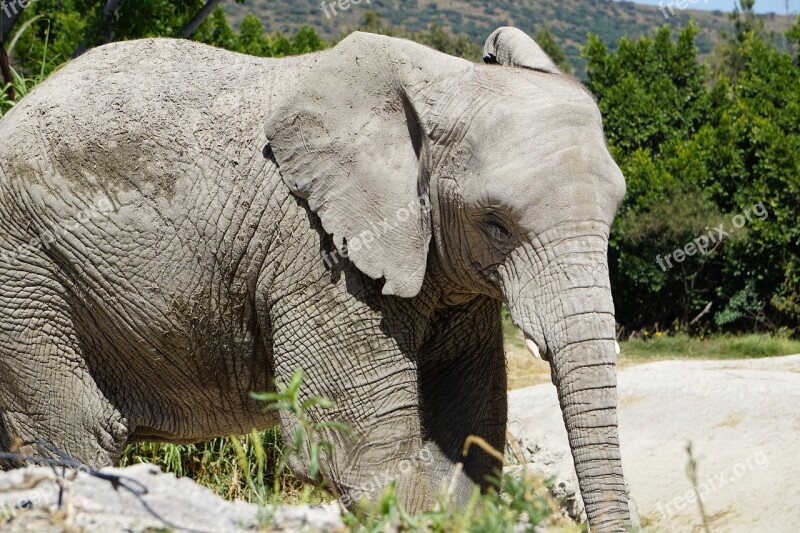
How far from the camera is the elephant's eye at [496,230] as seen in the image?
4820mm

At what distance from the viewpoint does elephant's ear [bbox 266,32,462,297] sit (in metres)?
5.05

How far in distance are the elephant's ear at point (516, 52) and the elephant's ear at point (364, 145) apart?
43 centimetres

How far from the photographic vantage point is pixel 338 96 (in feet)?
16.9

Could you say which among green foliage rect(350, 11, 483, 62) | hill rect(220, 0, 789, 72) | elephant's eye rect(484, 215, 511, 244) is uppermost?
elephant's eye rect(484, 215, 511, 244)

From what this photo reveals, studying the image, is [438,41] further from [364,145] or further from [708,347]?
[364,145]

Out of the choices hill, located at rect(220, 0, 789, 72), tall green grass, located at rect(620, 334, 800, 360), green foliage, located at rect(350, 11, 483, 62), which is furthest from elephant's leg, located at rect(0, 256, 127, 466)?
hill, located at rect(220, 0, 789, 72)

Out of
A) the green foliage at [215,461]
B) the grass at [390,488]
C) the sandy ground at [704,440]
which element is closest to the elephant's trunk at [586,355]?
the grass at [390,488]

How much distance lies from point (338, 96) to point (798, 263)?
38.3 feet

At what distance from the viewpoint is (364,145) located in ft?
16.8

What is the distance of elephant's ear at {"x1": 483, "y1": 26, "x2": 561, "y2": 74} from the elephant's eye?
2.43 feet

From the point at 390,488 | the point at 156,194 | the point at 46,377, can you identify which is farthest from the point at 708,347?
the point at 390,488

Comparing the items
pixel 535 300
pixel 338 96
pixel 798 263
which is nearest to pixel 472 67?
pixel 338 96

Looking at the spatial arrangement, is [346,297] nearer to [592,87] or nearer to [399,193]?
[399,193]

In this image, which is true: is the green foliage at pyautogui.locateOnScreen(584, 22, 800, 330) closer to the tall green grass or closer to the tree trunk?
the tall green grass
